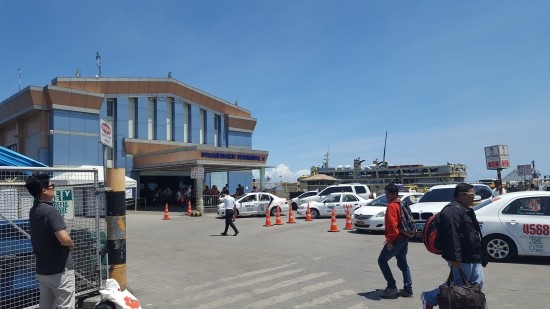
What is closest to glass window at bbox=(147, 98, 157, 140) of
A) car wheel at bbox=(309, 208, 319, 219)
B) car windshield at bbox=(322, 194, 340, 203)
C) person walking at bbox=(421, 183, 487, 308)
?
car wheel at bbox=(309, 208, 319, 219)

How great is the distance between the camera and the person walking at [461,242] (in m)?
4.80

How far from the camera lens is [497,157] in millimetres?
21125

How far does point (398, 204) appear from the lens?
6875 millimetres

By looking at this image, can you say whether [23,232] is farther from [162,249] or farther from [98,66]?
[98,66]

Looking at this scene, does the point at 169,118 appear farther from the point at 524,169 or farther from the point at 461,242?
the point at 461,242

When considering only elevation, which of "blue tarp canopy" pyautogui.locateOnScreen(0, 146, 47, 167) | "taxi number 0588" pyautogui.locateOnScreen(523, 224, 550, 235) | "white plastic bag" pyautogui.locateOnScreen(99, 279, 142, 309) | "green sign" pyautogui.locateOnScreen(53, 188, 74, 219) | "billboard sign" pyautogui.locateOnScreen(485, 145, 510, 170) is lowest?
"white plastic bag" pyautogui.locateOnScreen(99, 279, 142, 309)

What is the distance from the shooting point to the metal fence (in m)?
5.57

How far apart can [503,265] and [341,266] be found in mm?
3289

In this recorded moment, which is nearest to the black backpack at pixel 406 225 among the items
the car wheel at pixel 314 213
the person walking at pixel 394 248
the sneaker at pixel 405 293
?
the person walking at pixel 394 248

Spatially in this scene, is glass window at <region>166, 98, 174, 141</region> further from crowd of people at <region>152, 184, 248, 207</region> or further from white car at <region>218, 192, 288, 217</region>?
white car at <region>218, 192, 288, 217</region>

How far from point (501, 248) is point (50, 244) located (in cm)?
872

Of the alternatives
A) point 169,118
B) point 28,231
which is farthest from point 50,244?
point 169,118

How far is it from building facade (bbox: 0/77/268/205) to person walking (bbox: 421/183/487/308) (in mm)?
22117

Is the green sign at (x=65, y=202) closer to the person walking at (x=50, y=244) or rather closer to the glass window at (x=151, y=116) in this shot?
the person walking at (x=50, y=244)
